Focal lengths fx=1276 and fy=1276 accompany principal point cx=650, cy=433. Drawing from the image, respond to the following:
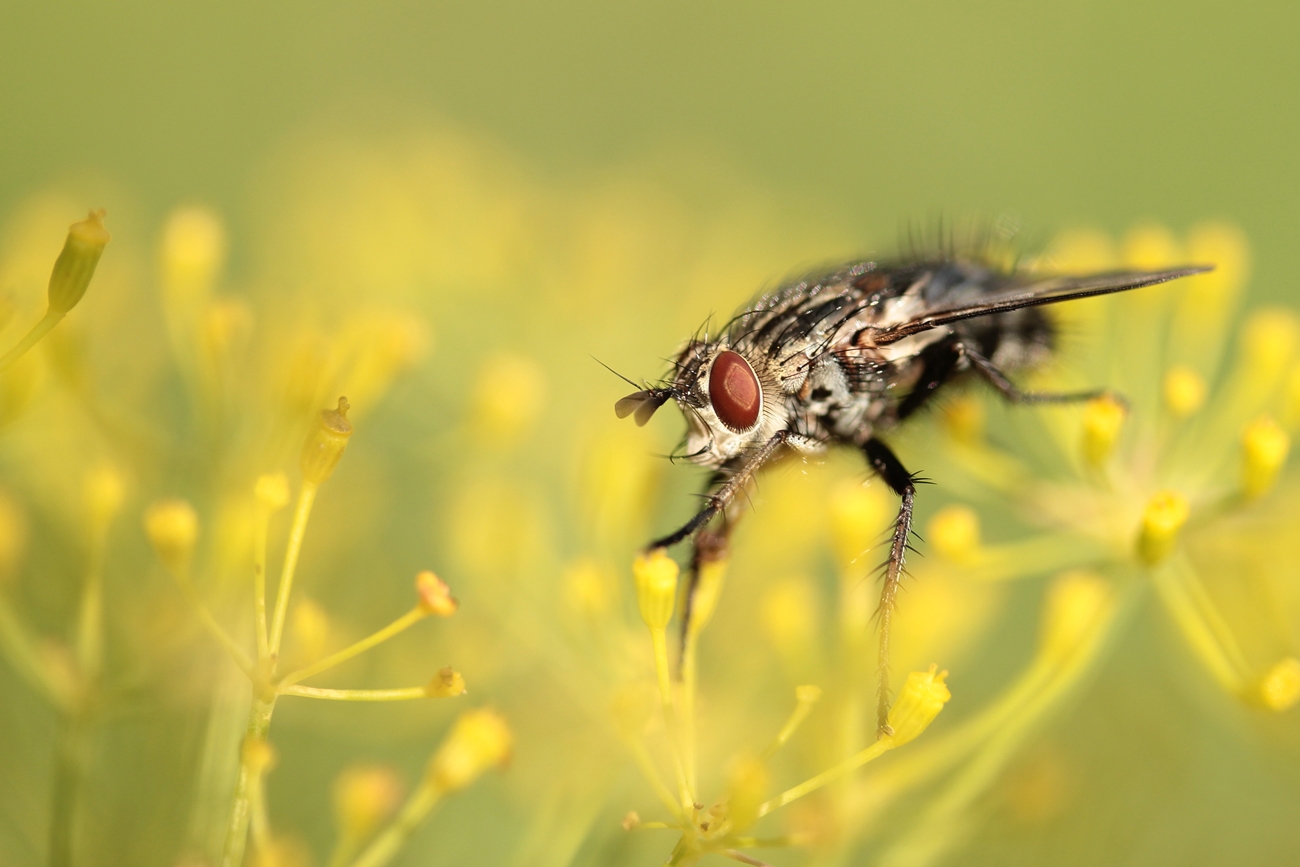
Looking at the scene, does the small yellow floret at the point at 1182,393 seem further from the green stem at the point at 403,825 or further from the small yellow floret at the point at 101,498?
the small yellow floret at the point at 101,498

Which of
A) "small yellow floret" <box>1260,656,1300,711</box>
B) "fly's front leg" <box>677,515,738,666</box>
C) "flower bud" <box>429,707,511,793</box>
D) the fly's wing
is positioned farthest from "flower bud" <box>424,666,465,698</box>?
"small yellow floret" <box>1260,656,1300,711</box>

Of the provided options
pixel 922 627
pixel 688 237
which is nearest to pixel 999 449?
pixel 922 627

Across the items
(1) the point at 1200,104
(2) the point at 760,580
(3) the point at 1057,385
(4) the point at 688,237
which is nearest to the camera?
(2) the point at 760,580

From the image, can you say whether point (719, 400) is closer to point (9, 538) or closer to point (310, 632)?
point (310, 632)

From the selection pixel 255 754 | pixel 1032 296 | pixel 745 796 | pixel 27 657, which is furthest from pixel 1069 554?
pixel 27 657

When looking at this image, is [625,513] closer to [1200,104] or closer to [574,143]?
[574,143]

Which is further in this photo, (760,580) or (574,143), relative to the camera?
(574,143)
